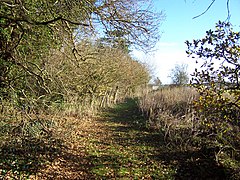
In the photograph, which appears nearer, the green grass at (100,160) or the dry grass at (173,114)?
the green grass at (100,160)

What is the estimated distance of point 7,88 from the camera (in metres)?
7.78

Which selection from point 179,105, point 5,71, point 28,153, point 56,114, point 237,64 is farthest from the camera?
point 179,105

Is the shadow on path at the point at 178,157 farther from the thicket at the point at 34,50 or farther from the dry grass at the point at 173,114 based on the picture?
the thicket at the point at 34,50

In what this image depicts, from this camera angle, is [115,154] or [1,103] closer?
[1,103]

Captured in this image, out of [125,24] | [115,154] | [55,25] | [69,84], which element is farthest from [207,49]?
[69,84]

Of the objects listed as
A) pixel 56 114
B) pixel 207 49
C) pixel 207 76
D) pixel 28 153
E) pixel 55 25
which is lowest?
pixel 28 153

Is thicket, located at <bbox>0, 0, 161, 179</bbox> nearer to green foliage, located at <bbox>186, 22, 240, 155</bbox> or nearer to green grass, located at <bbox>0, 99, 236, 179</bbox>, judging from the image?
green grass, located at <bbox>0, 99, 236, 179</bbox>

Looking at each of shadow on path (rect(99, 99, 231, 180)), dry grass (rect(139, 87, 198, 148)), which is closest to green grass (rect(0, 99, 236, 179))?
shadow on path (rect(99, 99, 231, 180))

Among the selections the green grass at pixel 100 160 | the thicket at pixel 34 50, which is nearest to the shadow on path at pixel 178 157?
the green grass at pixel 100 160

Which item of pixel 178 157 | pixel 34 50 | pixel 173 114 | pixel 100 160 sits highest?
pixel 34 50

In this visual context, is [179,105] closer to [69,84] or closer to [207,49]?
[69,84]

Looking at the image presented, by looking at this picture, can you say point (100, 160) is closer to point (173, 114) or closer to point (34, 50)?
point (34, 50)

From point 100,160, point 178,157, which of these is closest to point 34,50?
point 100,160

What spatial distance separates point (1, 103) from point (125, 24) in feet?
14.9
